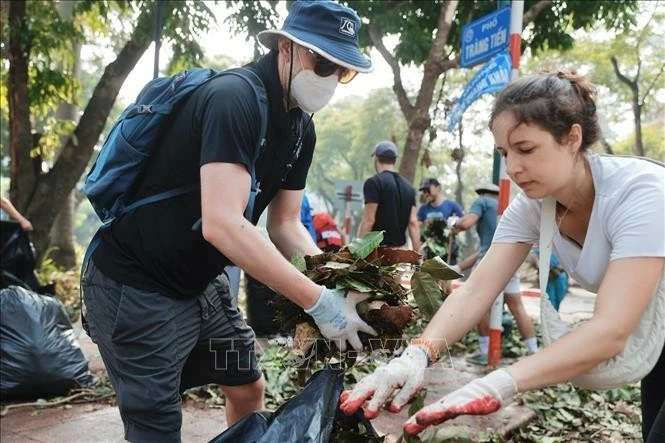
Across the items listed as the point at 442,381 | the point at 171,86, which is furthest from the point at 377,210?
the point at 171,86

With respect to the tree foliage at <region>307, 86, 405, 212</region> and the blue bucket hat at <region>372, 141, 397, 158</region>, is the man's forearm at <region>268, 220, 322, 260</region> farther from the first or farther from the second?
the tree foliage at <region>307, 86, 405, 212</region>

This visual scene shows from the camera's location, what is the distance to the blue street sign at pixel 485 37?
488cm

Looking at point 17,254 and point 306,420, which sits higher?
point 306,420

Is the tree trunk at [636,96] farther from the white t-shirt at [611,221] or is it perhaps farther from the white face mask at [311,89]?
the white face mask at [311,89]

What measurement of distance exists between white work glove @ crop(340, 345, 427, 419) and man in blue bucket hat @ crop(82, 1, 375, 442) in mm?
228

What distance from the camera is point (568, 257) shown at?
6.35ft

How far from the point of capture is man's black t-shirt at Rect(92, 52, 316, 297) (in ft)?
5.81

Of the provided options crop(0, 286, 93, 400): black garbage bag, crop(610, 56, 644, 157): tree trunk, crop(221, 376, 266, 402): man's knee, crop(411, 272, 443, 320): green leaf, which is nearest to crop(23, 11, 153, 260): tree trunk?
crop(0, 286, 93, 400): black garbage bag

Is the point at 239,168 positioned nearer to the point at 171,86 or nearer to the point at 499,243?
the point at 171,86

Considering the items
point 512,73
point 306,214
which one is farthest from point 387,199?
point 512,73

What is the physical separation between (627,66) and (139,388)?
1682 cm

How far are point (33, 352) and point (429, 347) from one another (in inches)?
117

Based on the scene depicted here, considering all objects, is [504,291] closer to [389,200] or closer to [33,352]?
[389,200]

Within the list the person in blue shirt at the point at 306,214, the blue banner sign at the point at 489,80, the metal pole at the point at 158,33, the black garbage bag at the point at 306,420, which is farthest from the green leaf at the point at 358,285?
the metal pole at the point at 158,33
